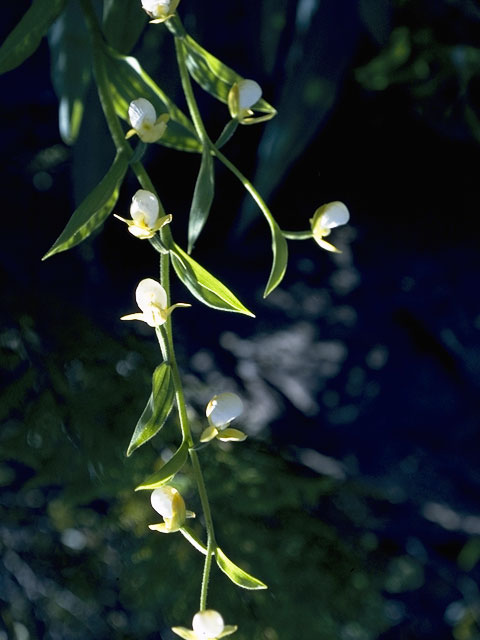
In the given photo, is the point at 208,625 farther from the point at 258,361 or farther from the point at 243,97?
the point at 258,361

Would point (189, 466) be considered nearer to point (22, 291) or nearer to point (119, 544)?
point (119, 544)

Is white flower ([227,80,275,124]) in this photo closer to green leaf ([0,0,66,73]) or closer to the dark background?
green leaf ([0,0,66,73])

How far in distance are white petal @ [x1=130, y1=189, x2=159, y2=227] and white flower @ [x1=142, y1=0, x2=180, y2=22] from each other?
0.05 m

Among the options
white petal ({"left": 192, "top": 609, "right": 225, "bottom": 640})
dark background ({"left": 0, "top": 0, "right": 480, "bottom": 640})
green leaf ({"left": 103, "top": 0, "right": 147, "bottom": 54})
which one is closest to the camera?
white petal ({"left": 192, "top": 609, "right": 225, "bottom": 640})

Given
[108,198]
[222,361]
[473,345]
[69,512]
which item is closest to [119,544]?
[69,512]

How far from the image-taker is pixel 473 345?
0.65 m

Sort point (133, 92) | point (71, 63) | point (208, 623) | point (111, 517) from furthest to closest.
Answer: point (111, 517) → point (71, 63) → point (133, 92) → point (208, 623)

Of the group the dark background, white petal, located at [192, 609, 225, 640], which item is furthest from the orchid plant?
the dark background

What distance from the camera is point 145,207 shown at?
0.74 feet

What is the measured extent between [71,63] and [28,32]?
14 centimetres

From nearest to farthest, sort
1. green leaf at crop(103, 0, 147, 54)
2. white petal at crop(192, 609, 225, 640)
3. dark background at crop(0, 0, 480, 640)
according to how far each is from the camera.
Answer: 1. white petal at crop(192, 609, 225, 640)
2. green leaf at crop(103, 0, 147, 54)
3. dark background at crop(0, 0, 480, 640)

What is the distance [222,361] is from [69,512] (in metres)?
0.17

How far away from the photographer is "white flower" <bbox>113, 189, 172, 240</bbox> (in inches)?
8.9

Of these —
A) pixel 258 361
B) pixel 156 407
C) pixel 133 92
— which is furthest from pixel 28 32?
pixel 258 361
